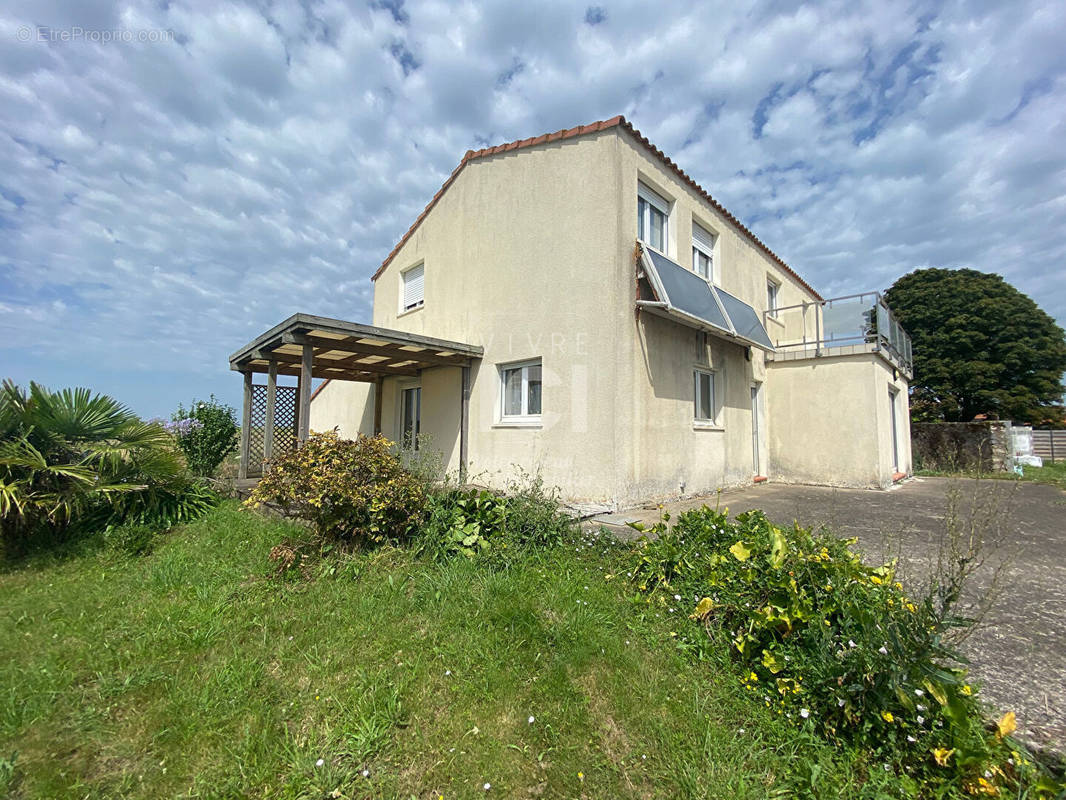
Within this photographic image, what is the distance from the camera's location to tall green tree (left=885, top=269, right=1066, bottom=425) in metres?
21.3

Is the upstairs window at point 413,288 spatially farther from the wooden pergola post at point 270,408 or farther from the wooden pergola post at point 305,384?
the wooden pergola post at point 305,384

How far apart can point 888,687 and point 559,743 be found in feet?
5.09

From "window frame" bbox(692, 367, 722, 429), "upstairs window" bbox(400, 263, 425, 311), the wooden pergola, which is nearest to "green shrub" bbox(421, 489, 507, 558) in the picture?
the wooden pergola

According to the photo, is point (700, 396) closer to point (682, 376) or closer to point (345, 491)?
point (682, 376)

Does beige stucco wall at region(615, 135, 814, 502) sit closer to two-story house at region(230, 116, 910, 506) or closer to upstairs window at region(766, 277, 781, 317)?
two-story house at region(230, 116, 910, 506)

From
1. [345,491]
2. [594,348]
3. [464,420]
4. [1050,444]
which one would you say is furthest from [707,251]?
[1050,444]

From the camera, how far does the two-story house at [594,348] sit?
704cm

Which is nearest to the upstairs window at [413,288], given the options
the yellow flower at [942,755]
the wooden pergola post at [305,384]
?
the wooden pergola post at [305,384]

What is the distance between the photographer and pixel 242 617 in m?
3.37

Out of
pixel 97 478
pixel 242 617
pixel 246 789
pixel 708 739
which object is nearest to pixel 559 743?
pixel 708 739

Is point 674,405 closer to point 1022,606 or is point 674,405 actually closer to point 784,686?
point 1022,606

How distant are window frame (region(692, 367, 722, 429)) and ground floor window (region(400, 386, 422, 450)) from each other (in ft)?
19.2

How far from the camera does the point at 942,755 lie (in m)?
1.91

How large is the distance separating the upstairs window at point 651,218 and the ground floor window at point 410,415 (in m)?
5.79
